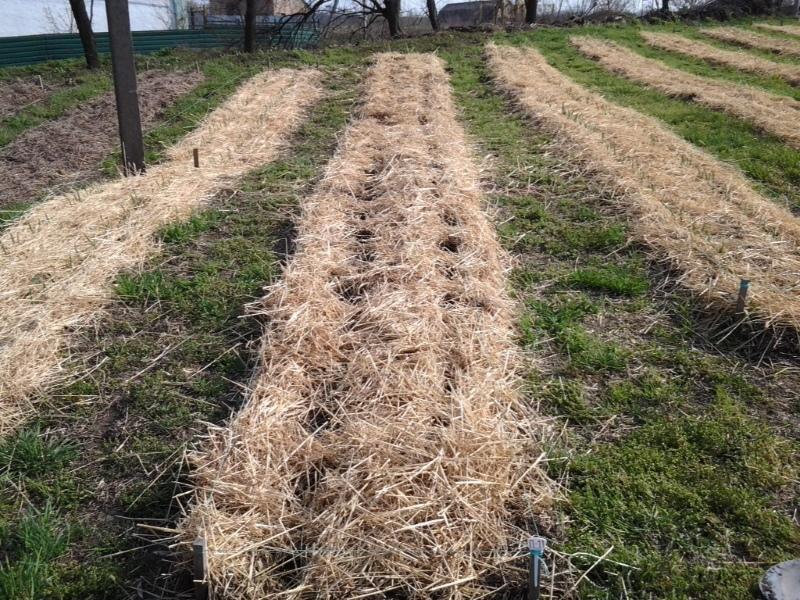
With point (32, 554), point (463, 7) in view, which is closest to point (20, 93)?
point (32, 554)

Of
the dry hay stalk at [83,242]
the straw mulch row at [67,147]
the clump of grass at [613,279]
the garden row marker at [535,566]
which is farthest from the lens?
the straw mulch row at [67,147]

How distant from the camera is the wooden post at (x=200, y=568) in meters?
2.22

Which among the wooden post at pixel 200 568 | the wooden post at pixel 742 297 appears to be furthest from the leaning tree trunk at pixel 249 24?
the wooden post at pixel 200 568

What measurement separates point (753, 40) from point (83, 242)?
52.6 ft

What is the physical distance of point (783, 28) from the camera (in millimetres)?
17625

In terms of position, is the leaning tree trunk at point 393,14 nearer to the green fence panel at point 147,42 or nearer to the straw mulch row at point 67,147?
the green fence panel at point 147,42

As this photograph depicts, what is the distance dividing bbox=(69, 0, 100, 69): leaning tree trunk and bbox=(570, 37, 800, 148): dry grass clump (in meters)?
10.6

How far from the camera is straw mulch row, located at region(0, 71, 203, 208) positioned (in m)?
6.96

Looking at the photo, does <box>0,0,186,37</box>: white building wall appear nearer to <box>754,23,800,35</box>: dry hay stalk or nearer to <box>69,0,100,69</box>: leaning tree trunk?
<box>69,0,100,69</box>: leaning tree trunk

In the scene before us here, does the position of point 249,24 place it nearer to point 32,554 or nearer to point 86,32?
point 86,32

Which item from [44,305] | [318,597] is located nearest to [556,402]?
[318,597]

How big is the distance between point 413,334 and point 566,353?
0.88 meters

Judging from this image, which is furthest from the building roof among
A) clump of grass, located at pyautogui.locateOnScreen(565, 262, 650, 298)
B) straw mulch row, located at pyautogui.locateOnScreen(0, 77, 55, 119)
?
clump of grass, located at pyautogui.locateOnScreen(565, 262, 650, 298)

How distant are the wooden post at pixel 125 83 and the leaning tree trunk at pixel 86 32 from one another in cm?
866
